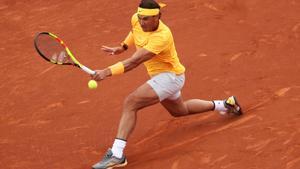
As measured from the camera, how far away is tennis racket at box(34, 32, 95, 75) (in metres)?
7.54

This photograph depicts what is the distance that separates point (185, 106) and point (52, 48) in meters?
1.75

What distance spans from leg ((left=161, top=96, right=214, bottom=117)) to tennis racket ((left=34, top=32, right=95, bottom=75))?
3.60 ft

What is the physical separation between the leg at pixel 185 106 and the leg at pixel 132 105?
54cm

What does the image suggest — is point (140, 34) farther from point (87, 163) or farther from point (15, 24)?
point (15, 24)

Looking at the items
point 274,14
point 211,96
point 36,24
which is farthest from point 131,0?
point 211,96

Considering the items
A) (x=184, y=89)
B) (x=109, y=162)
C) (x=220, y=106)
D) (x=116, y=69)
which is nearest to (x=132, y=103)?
(x=116, y=69)

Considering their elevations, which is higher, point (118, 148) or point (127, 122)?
point (127, 122)

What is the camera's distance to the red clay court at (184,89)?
24.9 ft

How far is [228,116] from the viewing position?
27.5 feet

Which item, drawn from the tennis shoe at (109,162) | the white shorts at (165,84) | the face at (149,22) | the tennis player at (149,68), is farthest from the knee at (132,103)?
the face at (149,22)

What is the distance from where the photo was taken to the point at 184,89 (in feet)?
30.5

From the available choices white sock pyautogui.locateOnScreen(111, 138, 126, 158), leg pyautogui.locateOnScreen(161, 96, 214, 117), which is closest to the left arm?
white sock pyautogui.locateOnScreen(111, 138, 126, 158)

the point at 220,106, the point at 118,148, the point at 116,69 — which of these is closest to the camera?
the point at 116,69

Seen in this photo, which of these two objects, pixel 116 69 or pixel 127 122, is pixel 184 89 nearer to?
pixel 127 122
